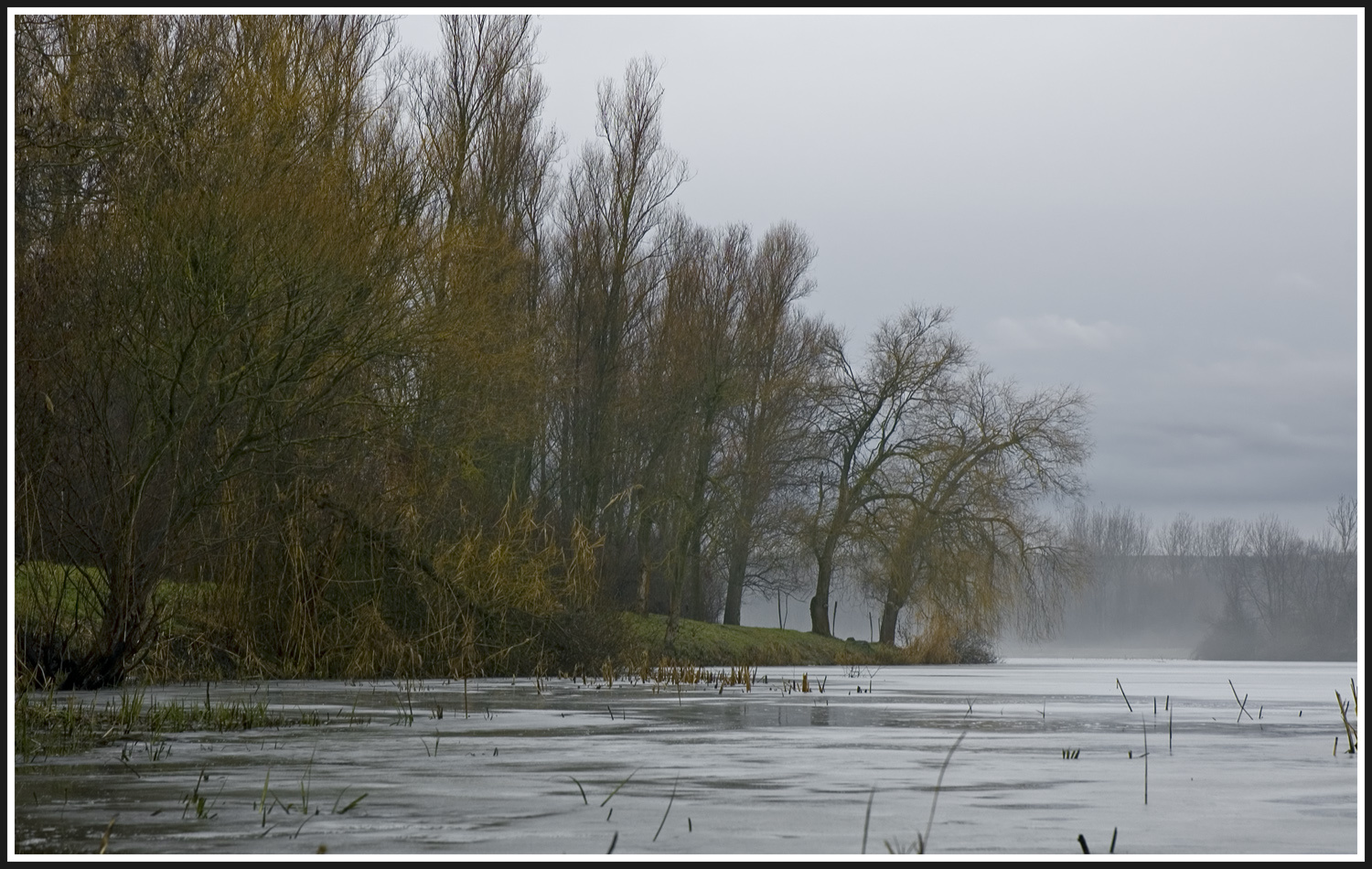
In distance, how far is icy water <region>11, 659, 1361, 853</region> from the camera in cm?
417

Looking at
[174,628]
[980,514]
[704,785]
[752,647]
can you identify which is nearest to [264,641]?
[174,628]

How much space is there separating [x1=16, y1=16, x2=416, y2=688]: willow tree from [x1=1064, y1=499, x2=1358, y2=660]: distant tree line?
41.9 m

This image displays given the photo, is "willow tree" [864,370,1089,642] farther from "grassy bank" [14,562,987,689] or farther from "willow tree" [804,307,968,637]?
"grassy bank" [14,562,987,689]

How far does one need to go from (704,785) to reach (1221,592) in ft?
310

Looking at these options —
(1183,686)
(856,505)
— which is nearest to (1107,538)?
(856,505)

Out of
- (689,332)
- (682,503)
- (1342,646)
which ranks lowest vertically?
(1342,646)

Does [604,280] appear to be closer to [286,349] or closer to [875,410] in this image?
[875,410]

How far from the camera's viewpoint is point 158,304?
42.0ft

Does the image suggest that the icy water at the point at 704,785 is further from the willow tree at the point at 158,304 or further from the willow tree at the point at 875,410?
the willow tree at the point at 875,410

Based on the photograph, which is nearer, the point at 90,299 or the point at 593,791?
the point at 593,791

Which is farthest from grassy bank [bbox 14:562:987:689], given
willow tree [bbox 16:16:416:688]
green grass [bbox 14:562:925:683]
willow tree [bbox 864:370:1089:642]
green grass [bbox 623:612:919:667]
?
willow tree [bbox 864:370:1089:642]

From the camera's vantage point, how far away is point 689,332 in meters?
34.9

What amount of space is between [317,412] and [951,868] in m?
11.8

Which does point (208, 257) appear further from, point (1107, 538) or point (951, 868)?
point (1107, 538)
